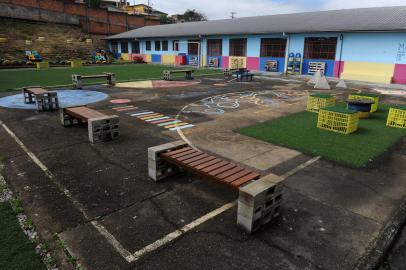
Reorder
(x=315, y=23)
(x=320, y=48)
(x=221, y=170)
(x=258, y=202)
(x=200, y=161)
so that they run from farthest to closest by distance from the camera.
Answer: (x=315, y=23) → (x=320, y=48) → (x=200, y=161) → (x=221, y=170) → (x=258, y=202)

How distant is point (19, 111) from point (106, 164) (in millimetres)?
7181

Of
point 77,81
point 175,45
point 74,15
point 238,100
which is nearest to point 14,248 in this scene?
point 238,100

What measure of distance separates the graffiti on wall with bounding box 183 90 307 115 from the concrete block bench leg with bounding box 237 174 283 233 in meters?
7.53

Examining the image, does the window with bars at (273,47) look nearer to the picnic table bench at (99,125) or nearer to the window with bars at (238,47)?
the window with bars at (238,47)

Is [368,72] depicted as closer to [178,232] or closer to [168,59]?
[178,232]

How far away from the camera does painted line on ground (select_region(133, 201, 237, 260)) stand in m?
3.91

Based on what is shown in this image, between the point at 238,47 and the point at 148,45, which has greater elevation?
the point at 148,45

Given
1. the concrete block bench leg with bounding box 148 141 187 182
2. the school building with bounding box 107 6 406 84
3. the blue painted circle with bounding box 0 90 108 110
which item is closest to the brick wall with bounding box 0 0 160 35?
the school building with bounding box 107 6 406 84

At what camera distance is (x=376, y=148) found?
308 inches

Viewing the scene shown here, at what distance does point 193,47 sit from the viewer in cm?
3753

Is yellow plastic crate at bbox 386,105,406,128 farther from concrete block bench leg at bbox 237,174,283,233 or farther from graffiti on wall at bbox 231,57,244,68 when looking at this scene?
graffiti on wall at bbox 231,57,244,68

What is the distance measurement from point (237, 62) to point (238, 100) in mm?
18424

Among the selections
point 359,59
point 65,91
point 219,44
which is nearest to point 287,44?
point 359,59

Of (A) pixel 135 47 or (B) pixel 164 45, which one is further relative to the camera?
(A) pixel 135 47
